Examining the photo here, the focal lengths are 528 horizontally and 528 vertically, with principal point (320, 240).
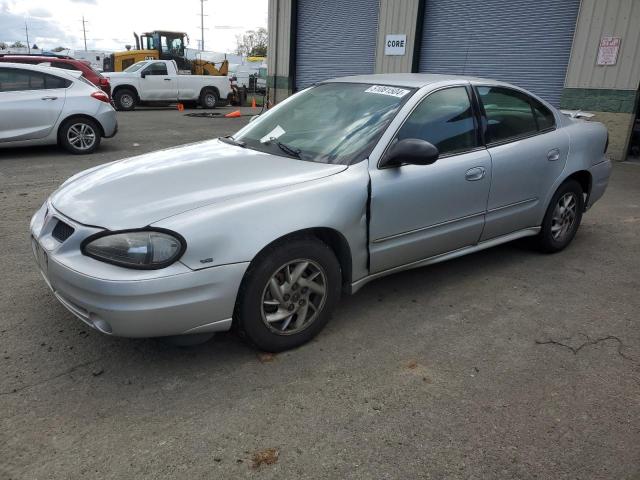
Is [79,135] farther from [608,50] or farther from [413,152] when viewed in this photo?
[608,50]

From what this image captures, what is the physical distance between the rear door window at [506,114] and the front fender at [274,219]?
1.37 metres

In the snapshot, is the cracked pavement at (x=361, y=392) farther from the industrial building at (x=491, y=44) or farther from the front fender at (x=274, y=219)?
the industrial building at (x=491, y=44)

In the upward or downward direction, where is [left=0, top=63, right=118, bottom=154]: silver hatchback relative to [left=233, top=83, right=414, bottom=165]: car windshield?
downward

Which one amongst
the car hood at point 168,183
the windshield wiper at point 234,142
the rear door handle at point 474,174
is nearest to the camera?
the car hood at point 168,183

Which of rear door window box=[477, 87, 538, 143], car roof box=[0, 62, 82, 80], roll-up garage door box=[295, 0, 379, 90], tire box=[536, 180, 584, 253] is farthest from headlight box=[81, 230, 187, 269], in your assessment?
roll-up garage door box=[295, 0, 379, 90]

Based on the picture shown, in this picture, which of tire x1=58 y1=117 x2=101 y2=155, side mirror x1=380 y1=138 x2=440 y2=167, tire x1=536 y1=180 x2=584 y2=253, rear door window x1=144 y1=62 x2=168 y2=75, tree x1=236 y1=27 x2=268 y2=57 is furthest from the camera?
tree x1=236 y1=27 x2=268 y2=57

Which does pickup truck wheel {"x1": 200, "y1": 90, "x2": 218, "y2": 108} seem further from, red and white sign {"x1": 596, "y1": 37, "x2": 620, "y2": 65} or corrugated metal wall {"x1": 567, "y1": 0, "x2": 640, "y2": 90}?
red and white sign {"x1": 596, "y1": 37, "x2": 620, "y2": 65}

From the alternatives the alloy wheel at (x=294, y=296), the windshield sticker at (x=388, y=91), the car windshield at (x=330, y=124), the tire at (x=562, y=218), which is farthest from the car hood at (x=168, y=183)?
the tire at (x=562, y=218)

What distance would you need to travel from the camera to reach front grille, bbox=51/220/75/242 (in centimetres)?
277

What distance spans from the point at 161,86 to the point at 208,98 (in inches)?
72.1

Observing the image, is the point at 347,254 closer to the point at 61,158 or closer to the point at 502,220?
the point at 502,220

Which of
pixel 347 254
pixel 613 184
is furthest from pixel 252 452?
pixel 613 184

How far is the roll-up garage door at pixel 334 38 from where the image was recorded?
14.7 meters

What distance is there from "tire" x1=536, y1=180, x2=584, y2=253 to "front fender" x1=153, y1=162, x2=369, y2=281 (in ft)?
7.09
